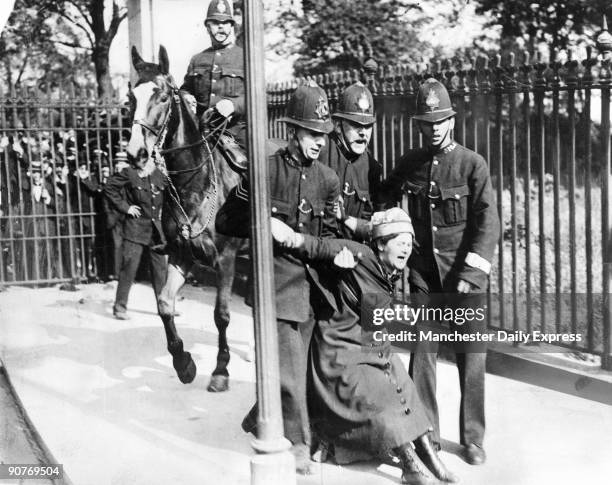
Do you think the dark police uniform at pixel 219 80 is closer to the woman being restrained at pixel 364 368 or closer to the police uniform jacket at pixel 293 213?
the police uniform jacket at pixel 293 213

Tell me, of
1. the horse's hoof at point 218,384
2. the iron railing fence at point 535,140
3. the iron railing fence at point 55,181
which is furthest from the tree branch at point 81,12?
the horse's hoof at point 218,384

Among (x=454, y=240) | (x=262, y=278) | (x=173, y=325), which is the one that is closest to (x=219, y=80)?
(x=173, y=325)

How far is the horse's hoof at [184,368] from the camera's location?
558cm

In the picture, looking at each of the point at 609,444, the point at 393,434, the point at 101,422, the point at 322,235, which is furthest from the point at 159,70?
the point at 609,444

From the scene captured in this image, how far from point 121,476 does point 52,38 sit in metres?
5.70

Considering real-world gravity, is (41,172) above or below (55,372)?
above

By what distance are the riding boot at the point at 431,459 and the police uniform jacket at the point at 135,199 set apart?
174 inches

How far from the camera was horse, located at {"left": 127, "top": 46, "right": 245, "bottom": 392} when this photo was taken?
5.25 m

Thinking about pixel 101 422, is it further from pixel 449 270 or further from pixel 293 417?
pixel 449 270

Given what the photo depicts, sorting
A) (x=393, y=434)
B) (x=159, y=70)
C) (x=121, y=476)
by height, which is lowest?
(x=121, y=476)

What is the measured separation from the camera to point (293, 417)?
410 cm

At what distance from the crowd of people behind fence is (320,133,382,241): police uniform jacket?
504cm

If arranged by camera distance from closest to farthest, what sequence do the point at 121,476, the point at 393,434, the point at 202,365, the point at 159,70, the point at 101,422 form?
the point at 393,434
the point at 121,476
the point at 101,422
the point at 159,70
the point at 202,365

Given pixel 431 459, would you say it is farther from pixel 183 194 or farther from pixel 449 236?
pixel 183 194
